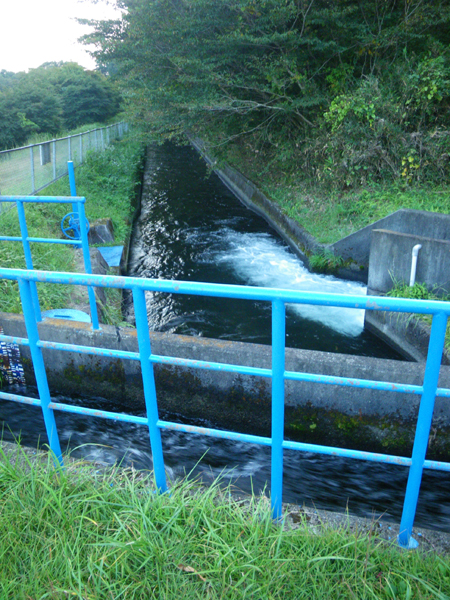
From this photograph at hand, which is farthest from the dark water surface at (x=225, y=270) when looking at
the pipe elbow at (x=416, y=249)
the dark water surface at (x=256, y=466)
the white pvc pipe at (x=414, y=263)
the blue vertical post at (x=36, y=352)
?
the blue vertical post at (x=36, y=352)

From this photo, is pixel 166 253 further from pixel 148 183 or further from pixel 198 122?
pixel 148 183

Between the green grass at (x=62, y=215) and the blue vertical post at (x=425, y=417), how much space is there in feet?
15.3

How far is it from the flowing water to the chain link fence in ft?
8.73

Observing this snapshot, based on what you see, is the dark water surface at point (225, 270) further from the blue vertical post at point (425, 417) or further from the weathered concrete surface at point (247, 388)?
the blue vertical post at point (425, 417)

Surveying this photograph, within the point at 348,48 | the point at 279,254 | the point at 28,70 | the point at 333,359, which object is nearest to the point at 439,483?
the point at 333,359

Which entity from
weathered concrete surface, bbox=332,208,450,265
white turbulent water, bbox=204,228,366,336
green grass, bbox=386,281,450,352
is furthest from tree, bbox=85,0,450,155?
green grass, bbox=386,281,450,352

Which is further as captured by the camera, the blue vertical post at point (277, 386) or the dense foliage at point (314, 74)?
the dense foliage at point (314, 74)

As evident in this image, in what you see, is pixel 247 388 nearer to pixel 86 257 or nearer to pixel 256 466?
pixel 256 466

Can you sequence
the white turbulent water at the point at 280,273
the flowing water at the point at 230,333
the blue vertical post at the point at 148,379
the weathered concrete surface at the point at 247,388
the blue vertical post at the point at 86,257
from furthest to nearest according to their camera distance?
the white turbulent water at the point at 280,273 → the blue vertical post at the point at 86,257 → the weathered concrete surface at the point at 247,388 → the flowing water at the point at 230,333 → the blue vertical post at the point at 148,379

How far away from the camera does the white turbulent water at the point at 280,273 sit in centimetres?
741

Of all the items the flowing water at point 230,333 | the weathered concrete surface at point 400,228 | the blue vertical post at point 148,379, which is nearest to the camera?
the blue vertical post at point 148,379

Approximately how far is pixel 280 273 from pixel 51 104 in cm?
3188

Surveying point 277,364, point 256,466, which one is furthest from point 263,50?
point 277,364

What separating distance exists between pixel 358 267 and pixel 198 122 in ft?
23.3
